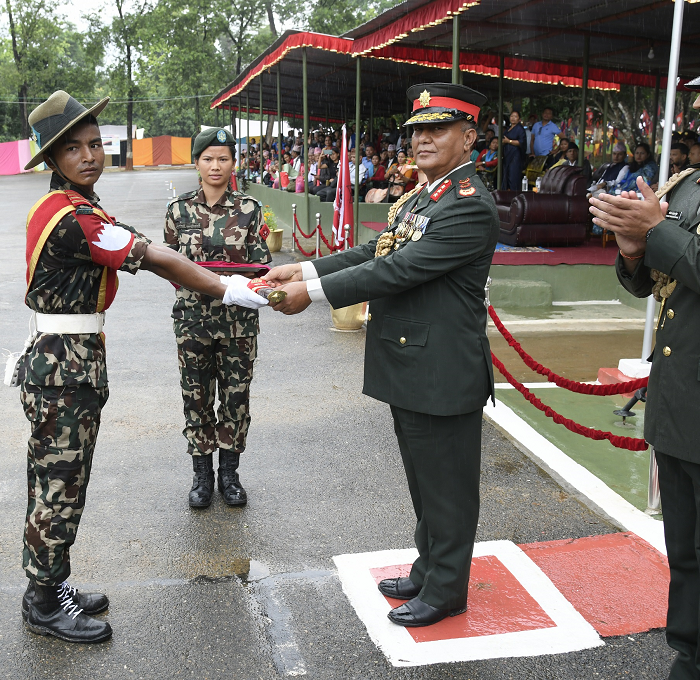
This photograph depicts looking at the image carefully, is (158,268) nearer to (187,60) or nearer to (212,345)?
(212,345)

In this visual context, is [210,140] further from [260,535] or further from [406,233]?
[260,535]

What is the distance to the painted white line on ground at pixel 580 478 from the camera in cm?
379

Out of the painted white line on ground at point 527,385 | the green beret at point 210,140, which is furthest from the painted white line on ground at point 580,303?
the green beret at point 210,140

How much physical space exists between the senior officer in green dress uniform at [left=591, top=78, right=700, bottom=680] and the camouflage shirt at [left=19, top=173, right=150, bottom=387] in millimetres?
1744

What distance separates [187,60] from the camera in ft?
132

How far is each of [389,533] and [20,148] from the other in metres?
49.8

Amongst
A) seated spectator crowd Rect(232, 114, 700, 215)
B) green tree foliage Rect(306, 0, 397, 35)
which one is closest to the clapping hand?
seated spectator crowd Rect(232, 114, 700, 215)

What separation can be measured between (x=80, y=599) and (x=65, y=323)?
114 centimetres

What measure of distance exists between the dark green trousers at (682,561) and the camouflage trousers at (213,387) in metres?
2.29

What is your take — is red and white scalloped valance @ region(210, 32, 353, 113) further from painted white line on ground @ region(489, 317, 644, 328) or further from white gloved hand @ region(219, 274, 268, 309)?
white gloved hand @ region(219, 274, 268, 309)

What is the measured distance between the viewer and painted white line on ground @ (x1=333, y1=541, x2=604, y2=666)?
284 centimetres

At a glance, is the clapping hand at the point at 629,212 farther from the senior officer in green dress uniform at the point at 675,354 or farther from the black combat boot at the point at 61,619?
the black combat boot at the point at 61,619

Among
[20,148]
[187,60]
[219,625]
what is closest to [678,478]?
[219,625]

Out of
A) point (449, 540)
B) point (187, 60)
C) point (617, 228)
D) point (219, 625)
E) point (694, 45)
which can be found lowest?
point (219, 625)
